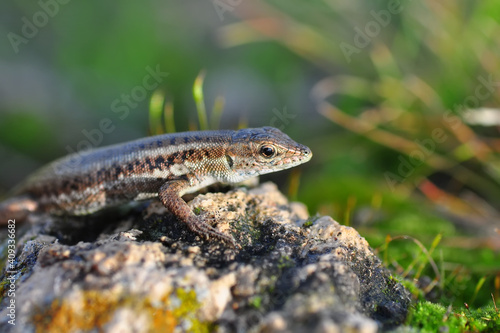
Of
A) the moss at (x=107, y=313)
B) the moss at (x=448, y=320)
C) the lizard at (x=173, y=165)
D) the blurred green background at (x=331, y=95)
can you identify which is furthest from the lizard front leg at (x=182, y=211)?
the blurred green background at (x=331, y=95)

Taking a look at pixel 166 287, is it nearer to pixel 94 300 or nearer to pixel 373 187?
pixel 94 300

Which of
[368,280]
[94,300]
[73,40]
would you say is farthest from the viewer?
[73,40]

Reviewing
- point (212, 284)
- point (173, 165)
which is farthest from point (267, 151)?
point (212, 284)

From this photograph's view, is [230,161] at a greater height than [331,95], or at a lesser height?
lesser

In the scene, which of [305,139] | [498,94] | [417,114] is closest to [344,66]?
[305,139]

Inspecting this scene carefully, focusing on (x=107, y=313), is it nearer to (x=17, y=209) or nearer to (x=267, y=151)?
(x=267, y=151)

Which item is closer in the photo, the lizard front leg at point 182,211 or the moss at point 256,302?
the moss at point 256,302

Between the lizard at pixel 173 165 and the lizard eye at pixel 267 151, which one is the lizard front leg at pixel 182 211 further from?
the lizard eye at pixel 267 151
